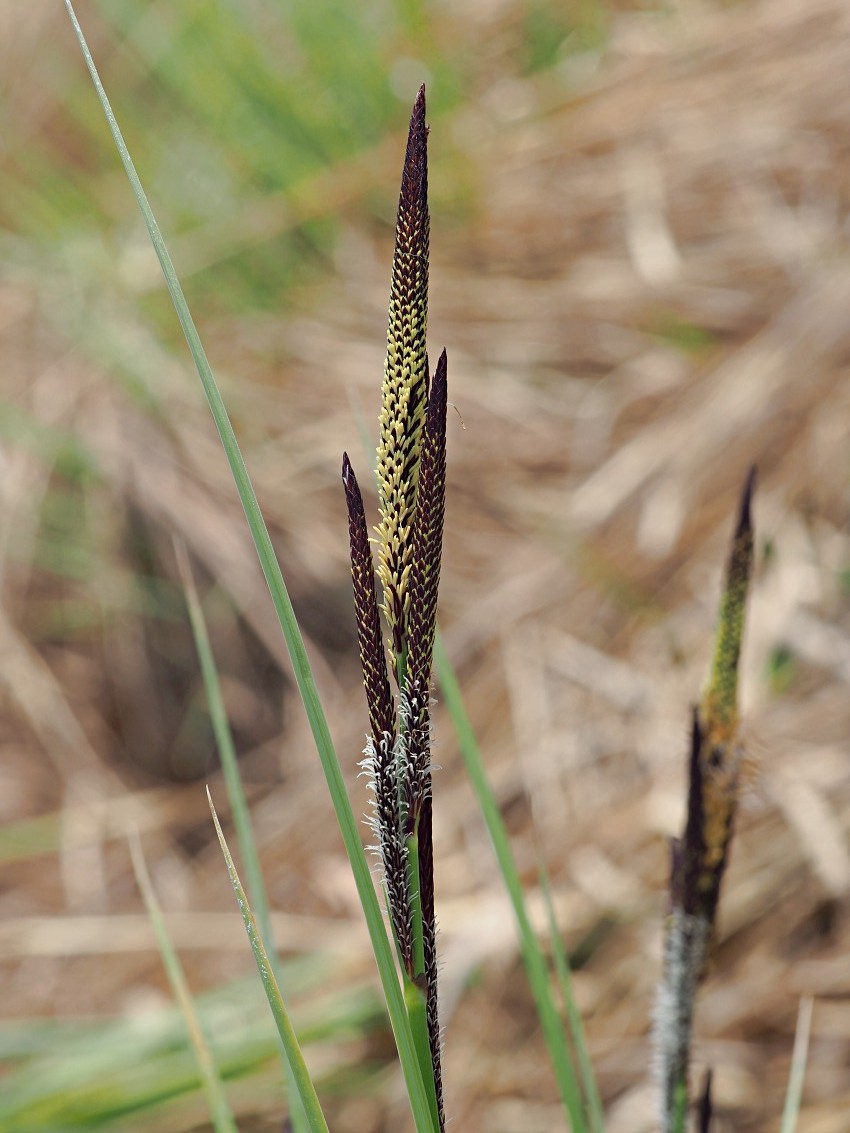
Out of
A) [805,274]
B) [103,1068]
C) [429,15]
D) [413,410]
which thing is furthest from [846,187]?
[413,410]

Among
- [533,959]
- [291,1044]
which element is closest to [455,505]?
[533,959]

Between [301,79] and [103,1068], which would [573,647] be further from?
[301,79]

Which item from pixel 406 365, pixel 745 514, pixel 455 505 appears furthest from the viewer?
pixel 455 505

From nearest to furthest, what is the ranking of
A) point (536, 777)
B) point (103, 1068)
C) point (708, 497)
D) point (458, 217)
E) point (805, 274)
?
point (103, 1068) → point (536, 777) → point (708, 497) → point (805, 274) → point (458, 217)

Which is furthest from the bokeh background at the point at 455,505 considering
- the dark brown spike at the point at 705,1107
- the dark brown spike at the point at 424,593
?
the dark brown spike at the point at 424,593

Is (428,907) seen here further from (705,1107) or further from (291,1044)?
(705,1107)

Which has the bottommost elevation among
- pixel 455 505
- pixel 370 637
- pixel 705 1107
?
pixel 705 1107

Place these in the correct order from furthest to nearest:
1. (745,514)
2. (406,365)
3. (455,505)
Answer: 1. (455,505)
2. (745,514)
3. (406,365)
